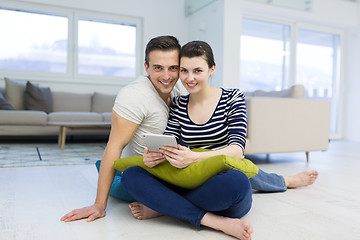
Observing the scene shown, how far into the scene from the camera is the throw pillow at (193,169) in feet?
3.99

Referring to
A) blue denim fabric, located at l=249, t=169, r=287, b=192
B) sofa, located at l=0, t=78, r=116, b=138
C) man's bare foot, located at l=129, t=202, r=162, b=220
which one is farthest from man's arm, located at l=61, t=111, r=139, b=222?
sofa, located at l=0, t=78, r=116, b=138

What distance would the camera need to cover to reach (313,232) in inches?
51.1

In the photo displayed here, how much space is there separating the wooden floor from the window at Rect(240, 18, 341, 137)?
12.2ft

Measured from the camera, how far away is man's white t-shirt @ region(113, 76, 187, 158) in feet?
4.62

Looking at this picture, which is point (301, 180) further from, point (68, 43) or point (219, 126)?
point (68, 43)

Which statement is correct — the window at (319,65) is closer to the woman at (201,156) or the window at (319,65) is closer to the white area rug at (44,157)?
the white area rug at (44,157)

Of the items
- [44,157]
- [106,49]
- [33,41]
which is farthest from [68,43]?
[44,157]

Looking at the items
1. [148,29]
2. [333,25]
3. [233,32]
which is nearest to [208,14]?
[233,32]

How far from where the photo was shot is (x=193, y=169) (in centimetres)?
126

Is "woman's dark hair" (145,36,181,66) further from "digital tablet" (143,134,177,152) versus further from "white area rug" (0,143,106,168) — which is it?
"white area rug" (0,143,106,168)

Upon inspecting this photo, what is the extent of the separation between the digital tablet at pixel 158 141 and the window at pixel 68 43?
4723 mm

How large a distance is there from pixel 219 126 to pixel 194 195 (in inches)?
13.0

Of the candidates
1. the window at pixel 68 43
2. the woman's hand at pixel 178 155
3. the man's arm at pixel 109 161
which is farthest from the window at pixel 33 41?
the woman's hand at pixel 178 155

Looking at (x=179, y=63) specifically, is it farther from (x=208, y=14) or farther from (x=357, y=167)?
(x=208, y=14)
